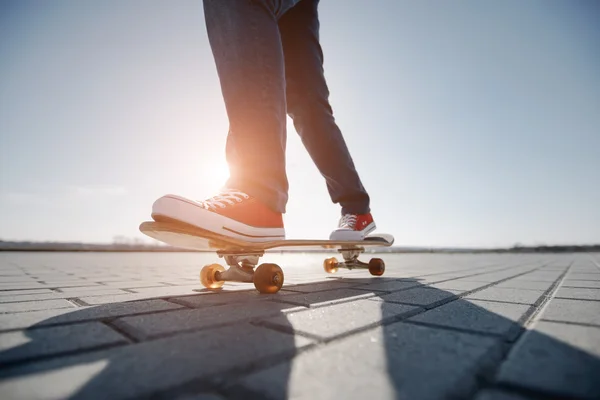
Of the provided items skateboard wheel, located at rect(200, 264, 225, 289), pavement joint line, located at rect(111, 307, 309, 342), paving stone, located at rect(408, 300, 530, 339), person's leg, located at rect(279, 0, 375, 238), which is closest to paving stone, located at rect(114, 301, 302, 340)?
pavement joint line, located at rect(111, 307, 309, 342)

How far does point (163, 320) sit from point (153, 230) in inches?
20.3

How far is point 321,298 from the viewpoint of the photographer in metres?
1.30

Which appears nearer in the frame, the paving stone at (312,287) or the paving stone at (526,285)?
the paving stone at (312,287)

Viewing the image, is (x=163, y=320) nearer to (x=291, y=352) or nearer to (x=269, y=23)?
(x=291, y=352)

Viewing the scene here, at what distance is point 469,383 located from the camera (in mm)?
496

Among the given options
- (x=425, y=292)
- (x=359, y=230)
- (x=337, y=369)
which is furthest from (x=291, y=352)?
(x=359, y=230)

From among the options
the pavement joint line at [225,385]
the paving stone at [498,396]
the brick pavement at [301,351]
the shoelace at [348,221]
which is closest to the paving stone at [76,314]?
the brick pavement at [301,351]

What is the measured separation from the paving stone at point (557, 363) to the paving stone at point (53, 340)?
766 mm

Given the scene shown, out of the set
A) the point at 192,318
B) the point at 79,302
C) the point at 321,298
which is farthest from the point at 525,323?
the point at 79,302

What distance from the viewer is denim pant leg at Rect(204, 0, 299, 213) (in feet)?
4.85

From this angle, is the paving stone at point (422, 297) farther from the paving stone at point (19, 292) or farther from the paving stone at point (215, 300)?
the paving stone at point (19, 292)

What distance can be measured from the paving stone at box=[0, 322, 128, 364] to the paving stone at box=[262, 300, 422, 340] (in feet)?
1.27

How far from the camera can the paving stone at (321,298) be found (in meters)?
1.18

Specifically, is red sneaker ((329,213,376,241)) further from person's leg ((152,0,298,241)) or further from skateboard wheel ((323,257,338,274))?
person's leg ((152,0,298,241))
